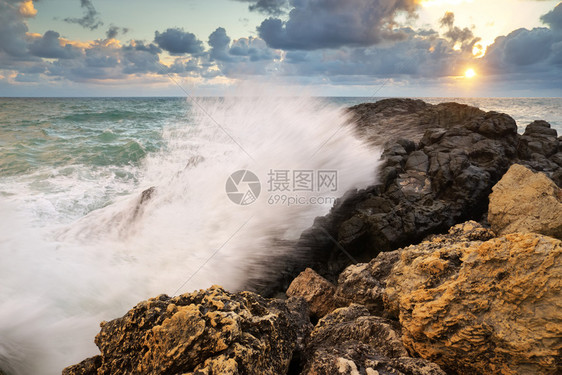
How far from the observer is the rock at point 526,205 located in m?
3.66

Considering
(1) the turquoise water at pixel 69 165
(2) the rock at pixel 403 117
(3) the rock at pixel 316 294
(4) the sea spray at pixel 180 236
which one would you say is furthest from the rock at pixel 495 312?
(1) the turquoise water at pixel 69 165

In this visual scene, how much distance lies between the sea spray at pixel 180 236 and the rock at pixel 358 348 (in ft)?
7.18

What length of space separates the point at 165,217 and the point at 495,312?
18.8 ft

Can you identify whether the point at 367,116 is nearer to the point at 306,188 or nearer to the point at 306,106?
the point at 306,106

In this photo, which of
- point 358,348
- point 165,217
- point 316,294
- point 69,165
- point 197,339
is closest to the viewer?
point 197,339

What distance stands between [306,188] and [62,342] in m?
4.53

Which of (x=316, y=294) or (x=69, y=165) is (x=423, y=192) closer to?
(x=316, y=294)

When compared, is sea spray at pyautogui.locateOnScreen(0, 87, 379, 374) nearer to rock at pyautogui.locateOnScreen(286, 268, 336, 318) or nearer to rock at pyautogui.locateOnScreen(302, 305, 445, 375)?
rock at pyautogui.locateOnScreen(286, 268, 336, 318)

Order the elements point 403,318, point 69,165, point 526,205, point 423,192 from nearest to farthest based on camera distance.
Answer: point 403,318 → point 526,205 → point 423,192 → point 69,165

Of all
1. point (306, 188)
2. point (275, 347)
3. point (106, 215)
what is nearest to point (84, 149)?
point (106, 215)

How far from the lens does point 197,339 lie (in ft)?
6.89

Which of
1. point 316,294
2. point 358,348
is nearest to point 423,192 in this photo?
point 316,294

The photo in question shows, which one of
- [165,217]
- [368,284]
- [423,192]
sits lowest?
[165,217]

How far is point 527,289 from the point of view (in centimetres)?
211
